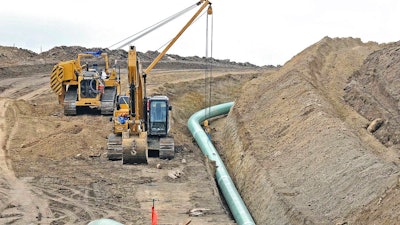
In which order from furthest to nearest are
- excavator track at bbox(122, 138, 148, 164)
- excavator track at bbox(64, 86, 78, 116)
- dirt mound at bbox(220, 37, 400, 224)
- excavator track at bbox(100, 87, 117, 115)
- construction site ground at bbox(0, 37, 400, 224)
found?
excavator track at bbox(100, 87, 117, 115)
excavator track at bbox(64, 86, 78, 116)
excavator track at bbox(122, 138, 148, 164)
construction site ground at bbox(0, 37, 400, 224)
dirt mound at bbox(220, 37, 400, 224)

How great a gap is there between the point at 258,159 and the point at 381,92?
6.76m

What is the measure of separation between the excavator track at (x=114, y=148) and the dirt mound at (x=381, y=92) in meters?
10.0

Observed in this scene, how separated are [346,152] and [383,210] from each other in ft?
19.9

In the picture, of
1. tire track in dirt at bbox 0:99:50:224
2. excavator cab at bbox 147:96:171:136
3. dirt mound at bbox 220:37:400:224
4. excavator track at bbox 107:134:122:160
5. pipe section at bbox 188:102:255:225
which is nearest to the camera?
dirt mound at bbox 220:37:400:224

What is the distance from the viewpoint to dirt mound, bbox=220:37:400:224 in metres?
22.6

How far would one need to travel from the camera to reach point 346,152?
25.7m

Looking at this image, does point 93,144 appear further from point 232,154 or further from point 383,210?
point 383,210

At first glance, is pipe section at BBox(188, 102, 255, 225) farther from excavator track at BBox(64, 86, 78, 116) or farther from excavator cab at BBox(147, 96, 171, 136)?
excavator track at BBox(64, 86, 78, 116)

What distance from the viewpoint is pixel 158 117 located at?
31.7 metres

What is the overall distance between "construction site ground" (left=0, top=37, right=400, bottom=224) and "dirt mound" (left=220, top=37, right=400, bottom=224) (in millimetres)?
64

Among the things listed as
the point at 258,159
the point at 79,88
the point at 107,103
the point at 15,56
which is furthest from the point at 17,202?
the point at 15,56

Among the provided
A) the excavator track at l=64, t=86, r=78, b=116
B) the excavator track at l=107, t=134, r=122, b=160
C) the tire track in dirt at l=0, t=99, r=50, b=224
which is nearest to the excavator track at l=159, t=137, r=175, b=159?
the excavator track at l=107, t=134, r=122, b=160

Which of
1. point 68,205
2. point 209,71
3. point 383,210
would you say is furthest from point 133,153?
point 209,71

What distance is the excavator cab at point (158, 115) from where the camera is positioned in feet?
103
